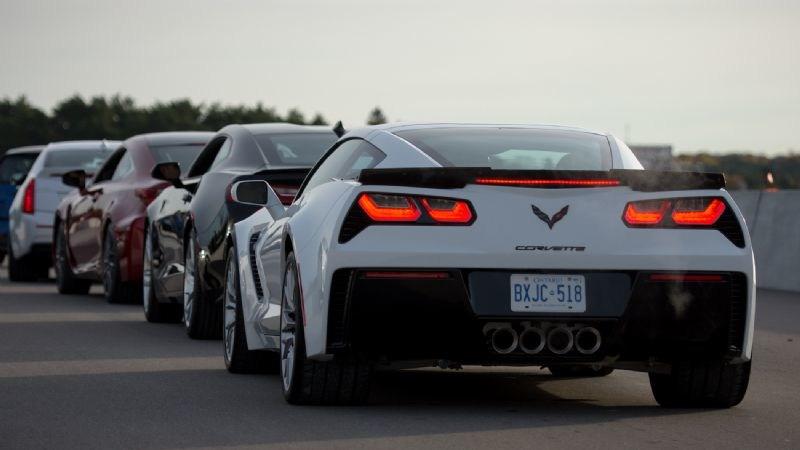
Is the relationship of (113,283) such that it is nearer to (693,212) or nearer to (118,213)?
(118,213)

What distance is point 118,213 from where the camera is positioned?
1769 cm

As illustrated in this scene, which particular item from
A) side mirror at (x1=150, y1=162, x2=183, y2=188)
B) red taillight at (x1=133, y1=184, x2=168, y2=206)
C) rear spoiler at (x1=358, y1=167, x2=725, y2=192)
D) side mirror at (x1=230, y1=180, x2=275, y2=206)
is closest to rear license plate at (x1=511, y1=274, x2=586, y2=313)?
rear spoiler at (x1=358, y1=167, x2=725, y2=192)

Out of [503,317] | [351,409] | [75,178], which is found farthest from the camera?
[75,178]

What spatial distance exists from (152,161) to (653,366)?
9.45 metres

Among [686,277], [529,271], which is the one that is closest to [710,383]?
[686,277]

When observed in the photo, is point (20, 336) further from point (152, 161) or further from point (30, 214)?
point (30, 214)

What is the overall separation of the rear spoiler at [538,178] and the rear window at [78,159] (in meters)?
14.0

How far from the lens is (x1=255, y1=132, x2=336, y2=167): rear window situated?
13.7 metres

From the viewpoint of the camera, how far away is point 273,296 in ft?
33.6

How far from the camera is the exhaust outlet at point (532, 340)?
8570 mm

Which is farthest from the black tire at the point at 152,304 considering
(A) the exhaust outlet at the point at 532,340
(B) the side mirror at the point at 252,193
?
(A) the exhaust outlet at the point at 532,340

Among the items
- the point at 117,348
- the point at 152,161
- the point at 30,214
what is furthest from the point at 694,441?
the point at 30,214

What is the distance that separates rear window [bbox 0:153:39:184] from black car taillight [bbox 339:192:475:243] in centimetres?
1977

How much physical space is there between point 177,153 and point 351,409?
9.00 meters
